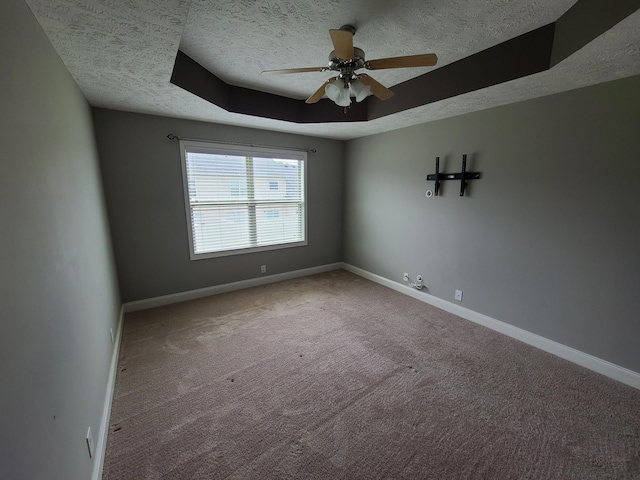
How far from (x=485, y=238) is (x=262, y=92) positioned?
2.93 metres

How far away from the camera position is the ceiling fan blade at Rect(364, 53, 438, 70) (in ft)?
5.31

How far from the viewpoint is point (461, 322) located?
9.75 ft

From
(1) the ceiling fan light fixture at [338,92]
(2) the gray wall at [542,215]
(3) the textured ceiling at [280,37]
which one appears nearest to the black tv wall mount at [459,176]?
(2) the gray wall at [542,215]

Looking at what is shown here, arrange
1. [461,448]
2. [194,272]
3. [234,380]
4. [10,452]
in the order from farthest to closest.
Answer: [194,272] < [234,380] < [461,448] < [10,452]

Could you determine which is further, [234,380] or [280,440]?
[234,380]

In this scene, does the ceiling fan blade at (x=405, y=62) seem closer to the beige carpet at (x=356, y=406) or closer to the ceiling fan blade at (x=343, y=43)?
the ceiling fan blade at (x=343, y=43)

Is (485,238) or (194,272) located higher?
(485,238)

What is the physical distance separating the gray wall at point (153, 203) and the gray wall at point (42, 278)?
1.14 metres

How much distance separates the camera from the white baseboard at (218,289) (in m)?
3.23

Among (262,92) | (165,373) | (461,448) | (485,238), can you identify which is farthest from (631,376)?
(262,92)

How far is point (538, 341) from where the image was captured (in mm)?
2496

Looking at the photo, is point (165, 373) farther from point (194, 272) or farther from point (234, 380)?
point (194, 272)

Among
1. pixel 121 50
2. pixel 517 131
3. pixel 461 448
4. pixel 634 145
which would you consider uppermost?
pixel 121 50

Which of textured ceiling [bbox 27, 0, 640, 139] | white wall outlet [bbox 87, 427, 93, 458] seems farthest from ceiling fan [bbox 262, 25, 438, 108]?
white wall outlet [bbox 87, 427, 93, 458]
